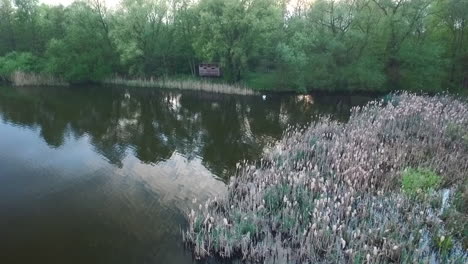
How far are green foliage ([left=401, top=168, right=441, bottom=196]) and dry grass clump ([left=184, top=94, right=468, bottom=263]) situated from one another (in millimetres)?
252

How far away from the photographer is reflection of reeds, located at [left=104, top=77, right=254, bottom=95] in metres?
37.2

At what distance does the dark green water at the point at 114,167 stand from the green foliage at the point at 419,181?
6.01 metres

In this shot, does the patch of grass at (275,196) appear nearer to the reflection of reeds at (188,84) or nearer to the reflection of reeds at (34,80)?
the reflection of reeds at (188,84)

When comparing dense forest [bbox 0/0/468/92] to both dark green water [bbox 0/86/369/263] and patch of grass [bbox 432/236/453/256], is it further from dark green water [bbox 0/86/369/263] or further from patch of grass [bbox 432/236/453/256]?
patch of grass [bbox 432/236/453/256]

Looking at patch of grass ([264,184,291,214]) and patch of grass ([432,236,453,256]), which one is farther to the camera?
patch of grass ([264,184,291,214])

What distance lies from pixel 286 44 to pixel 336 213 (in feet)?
102

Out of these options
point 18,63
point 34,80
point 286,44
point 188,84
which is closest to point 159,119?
point 188,84

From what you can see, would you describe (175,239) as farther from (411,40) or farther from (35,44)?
(35,44)

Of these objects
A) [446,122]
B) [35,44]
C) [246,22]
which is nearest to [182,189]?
[446,122]

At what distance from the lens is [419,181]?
10.4m

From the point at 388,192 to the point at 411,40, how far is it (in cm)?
3341

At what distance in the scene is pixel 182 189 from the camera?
12383 millimetres

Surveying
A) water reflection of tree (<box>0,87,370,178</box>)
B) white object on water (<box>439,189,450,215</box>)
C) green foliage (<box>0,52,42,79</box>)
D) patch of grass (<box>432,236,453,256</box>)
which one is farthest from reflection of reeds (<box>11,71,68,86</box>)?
patch of grass (<box>432,236,453,256</box>)

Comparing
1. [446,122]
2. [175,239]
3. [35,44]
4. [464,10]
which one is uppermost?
[464,10]
